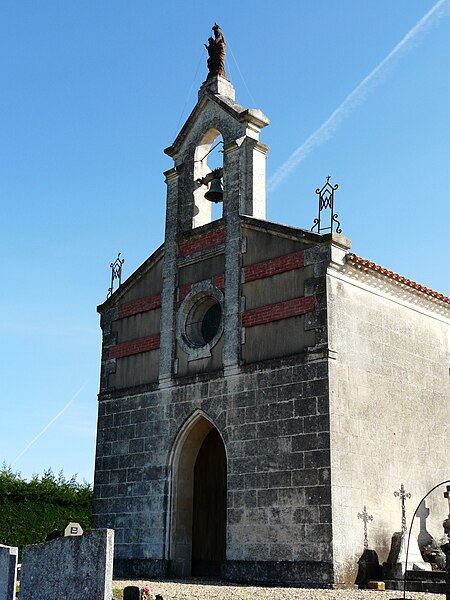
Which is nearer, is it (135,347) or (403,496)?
(403,496)

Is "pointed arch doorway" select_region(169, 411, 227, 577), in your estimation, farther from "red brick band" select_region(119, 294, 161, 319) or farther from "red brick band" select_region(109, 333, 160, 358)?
"red brick band" select_region(119, 294, 161, 319)

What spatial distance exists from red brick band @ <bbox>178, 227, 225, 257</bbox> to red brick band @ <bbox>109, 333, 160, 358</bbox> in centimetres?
201

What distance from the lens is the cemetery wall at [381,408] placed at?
1405 centimetres

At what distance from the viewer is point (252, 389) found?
1543cm

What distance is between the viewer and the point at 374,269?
15570 millimetres

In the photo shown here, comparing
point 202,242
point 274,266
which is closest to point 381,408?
point 274,266

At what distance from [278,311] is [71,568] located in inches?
298

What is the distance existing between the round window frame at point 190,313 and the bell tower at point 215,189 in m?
0.08

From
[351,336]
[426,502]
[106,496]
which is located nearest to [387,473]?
[426,502]

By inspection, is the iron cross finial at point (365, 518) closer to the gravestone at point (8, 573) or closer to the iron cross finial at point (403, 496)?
the iron cross finial at point (403, 496)

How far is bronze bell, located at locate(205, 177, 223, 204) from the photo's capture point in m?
17.6

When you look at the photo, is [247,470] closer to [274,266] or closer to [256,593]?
[256,593]

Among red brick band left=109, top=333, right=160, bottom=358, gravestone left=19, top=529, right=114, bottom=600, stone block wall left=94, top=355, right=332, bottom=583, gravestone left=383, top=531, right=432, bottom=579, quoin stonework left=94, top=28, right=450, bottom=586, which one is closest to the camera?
gravestone left=19, top=529, right=114, bottom=600

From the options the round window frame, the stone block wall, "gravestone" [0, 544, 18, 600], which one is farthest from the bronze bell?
"gravestone" [0, 544, 18, 600]
